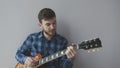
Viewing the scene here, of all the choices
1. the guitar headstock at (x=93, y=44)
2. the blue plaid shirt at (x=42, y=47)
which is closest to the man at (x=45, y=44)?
the blue plaid shirt at (x=42, y=47)

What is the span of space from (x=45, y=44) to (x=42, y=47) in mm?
27

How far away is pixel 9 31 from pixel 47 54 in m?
0.31

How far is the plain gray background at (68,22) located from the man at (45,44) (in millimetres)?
91

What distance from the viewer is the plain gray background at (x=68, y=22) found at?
64.4 inches

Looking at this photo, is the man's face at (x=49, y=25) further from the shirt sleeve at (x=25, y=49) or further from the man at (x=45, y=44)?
the shirt sleeve at (x=25, y=49)

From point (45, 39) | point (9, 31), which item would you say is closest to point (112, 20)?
point (45, 39)

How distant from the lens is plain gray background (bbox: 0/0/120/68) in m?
1.63

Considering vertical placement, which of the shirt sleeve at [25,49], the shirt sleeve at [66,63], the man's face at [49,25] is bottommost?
the shirt sleeve at [66,63]

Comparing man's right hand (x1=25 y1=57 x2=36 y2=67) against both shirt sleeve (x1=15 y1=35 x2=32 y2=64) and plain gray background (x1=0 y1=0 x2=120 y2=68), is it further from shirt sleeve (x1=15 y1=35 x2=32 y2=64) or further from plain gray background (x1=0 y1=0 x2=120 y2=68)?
plain gray background (x1=0 y1=0 x2=120 y2=68)

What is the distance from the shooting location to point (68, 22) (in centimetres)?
166

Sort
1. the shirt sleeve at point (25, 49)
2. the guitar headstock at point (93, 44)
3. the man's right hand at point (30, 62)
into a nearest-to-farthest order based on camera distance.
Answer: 1. the guitar headstock at point (93, 44)
2. the man's right hand at point (30, 62)
3. the shirt sleeve at point (25, 49)

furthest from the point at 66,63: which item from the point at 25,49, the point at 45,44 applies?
the point at 25,49

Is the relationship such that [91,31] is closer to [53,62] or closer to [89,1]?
[89,1]

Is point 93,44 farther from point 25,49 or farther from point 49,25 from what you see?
point 25,49
